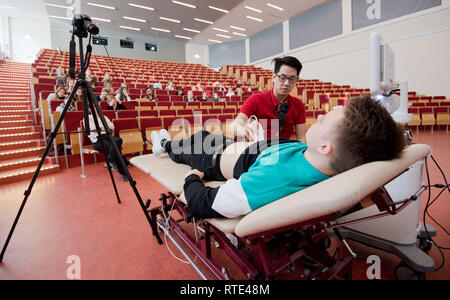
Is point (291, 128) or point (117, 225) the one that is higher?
point (291, 128)

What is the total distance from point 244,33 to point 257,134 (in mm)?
14967

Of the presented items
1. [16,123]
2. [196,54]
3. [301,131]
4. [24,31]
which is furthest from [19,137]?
[196,54]

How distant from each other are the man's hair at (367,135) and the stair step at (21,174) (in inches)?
130

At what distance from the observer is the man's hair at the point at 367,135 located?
2.19ft

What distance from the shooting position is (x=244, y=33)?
47.2ft

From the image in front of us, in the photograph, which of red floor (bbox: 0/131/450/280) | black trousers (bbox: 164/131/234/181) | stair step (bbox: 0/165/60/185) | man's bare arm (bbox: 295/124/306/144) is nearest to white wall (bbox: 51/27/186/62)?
stair step (bbox: 0/165/60/185)

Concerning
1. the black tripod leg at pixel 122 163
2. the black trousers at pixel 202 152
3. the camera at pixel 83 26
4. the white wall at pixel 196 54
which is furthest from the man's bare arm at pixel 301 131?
the white wall at pixel 196 54

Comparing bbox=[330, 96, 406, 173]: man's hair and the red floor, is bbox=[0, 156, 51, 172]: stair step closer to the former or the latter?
the red floor

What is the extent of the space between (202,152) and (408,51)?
10.2 meters

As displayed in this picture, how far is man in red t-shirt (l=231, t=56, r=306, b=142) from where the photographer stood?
1.48 metres

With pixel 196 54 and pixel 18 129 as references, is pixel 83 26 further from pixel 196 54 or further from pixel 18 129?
pixel 196 54

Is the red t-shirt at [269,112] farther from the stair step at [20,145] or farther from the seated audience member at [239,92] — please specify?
the seated audience member at [239,92]
